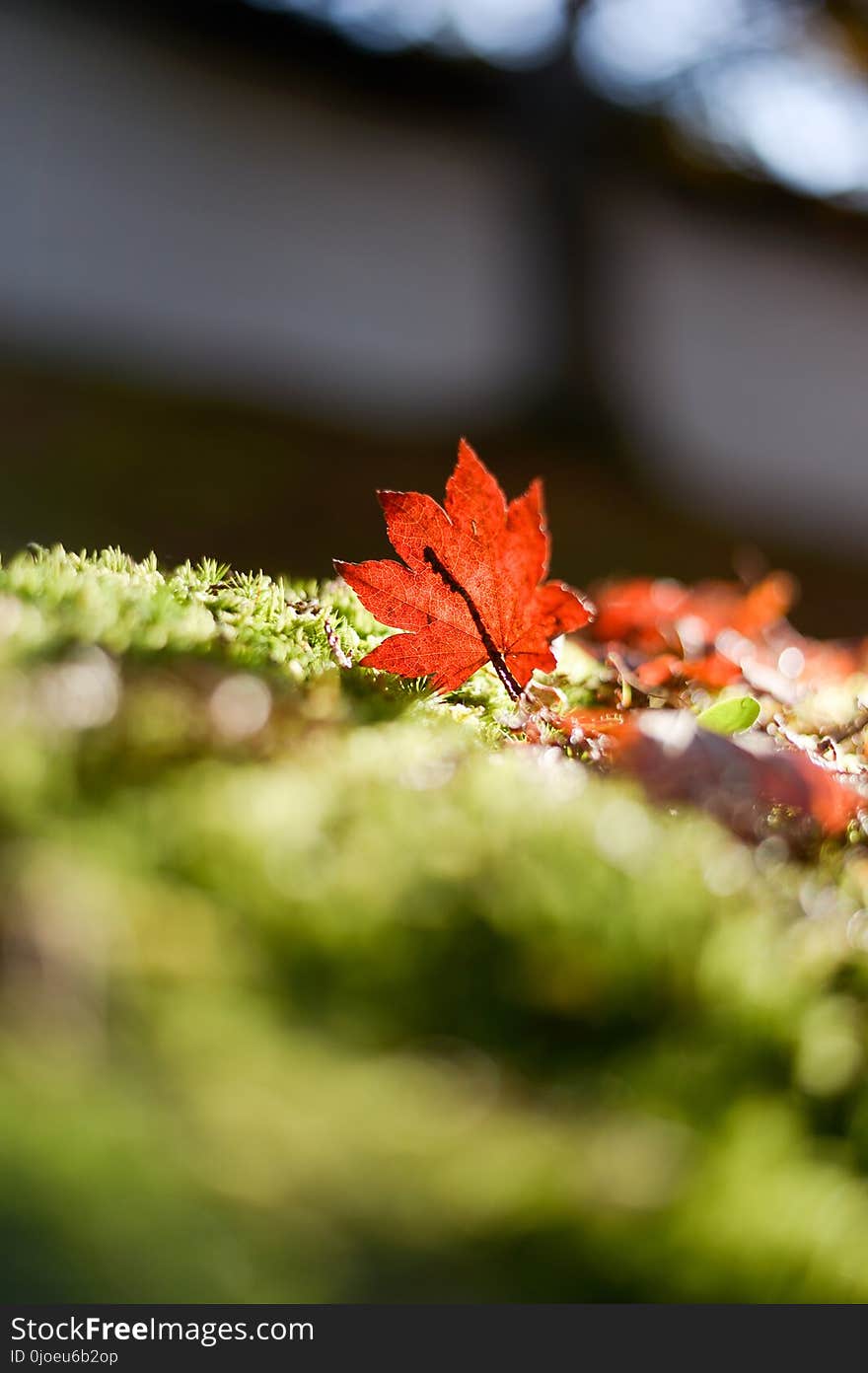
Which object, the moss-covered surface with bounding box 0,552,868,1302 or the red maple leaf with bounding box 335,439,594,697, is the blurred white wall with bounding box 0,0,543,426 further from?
the moss-covered surface with bounding box 0,552,868,1302

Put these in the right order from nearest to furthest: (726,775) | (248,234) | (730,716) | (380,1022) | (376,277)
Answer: (380,1022), (726,775), (730,716), (248,234), (376,277)

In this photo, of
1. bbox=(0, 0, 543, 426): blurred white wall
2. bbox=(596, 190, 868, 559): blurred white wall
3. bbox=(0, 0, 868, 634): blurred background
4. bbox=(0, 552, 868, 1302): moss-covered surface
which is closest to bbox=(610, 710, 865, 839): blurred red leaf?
bbox=(0, 552, 868, 1302): moss-covered surface

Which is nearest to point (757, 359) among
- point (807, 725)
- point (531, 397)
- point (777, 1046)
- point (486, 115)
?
point (531, 397)

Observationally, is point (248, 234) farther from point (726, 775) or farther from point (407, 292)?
point (726, 775)

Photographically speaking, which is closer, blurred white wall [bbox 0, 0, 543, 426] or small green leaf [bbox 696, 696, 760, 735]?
small green leaf [bbox 696, 696, 760, 735]

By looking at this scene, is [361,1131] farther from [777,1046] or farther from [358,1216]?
[777,1046]

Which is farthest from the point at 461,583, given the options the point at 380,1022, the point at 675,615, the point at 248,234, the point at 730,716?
the point at 248,234

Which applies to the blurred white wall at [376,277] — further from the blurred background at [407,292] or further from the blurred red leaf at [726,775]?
the blurred red leaf at [726,775]
